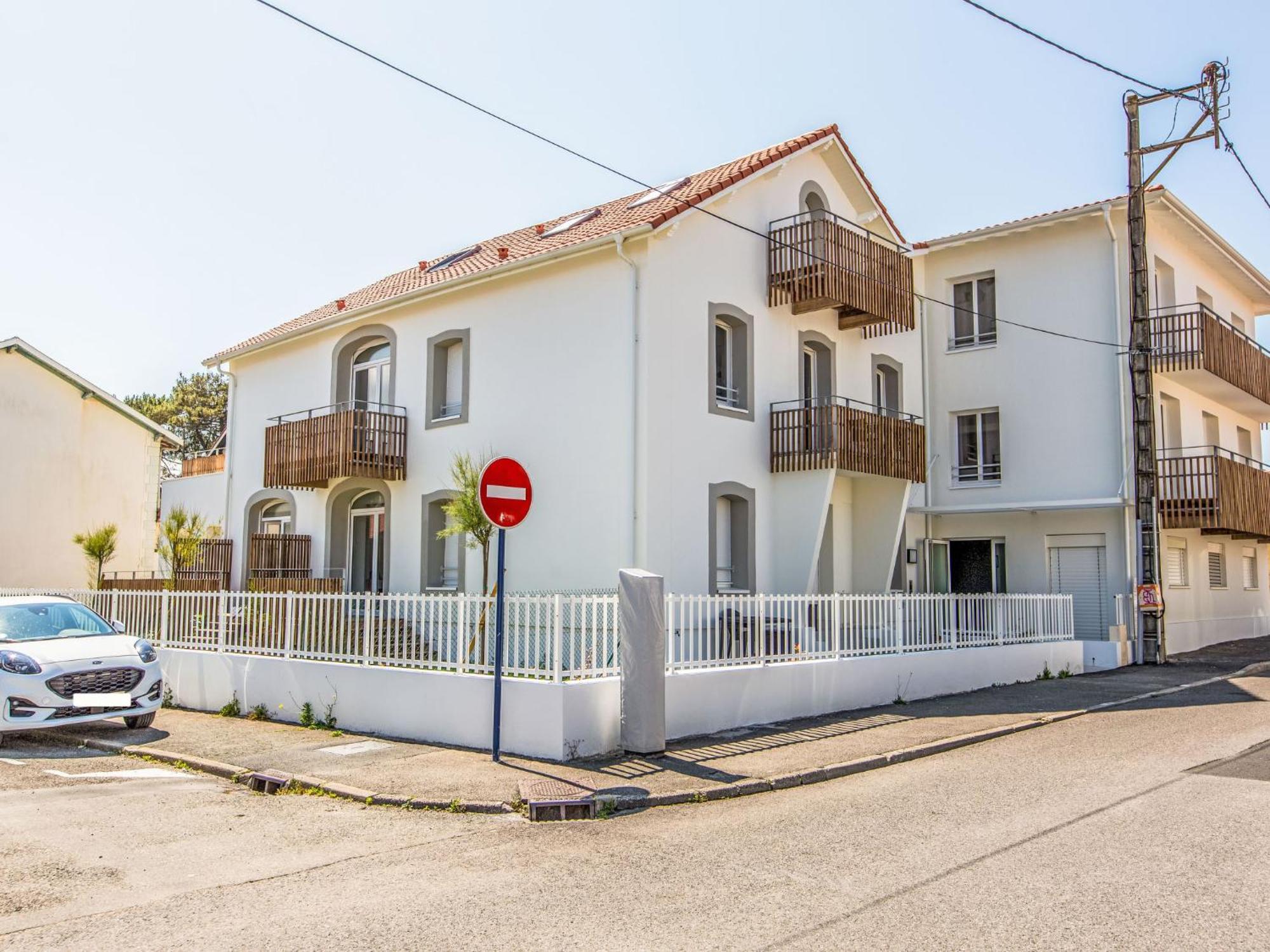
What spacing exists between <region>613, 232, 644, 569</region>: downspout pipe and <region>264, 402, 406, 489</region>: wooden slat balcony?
211 inches

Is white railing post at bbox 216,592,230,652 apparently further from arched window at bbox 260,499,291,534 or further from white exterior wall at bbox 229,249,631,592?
arched window at bbox 260,499,291,534

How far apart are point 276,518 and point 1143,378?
17.4m

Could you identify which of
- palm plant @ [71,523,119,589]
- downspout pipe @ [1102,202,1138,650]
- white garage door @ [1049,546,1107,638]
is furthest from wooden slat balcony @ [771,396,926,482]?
palm plant @ [71,523,119,589]

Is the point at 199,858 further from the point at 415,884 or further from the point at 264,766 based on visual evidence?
the point at 264,766

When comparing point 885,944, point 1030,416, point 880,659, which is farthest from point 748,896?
point 1030,416

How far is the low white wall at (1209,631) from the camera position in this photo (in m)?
21.8

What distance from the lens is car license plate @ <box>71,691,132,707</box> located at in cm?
1068

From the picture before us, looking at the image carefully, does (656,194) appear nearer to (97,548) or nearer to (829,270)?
(829,270)

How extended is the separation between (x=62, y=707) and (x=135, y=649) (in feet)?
3.86

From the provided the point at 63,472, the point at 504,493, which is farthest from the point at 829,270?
the point at 63,472

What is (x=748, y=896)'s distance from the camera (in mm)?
5312

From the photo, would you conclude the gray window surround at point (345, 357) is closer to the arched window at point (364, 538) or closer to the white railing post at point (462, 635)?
the arched window at point (364, 538)

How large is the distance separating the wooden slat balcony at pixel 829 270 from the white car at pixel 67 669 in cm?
1107

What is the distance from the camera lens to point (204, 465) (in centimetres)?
2341
